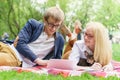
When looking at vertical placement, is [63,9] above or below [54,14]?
above

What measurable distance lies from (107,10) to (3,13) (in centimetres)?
1027

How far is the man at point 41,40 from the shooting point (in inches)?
175

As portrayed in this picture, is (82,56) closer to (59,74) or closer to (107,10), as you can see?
(59,74)

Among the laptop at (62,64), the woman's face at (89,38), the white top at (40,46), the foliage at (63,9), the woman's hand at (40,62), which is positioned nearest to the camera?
the laptop at (62,64)

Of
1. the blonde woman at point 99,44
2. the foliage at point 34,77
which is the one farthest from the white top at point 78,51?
the foliage at point 34,77

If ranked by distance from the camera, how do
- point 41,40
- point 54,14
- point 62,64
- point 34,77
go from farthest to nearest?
1. point 41,40
2. point 54,14
3. point 62,64
4. point 34,77

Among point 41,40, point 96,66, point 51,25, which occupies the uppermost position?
point 51,25

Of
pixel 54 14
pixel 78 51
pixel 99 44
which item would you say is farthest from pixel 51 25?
pixel 99 44

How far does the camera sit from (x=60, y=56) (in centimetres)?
486

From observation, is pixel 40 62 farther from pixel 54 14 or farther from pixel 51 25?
pixel 54 14

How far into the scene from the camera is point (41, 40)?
4664mm

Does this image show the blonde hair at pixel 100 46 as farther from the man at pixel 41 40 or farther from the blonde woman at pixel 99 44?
the man at pixel 41 40

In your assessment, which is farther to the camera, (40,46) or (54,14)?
(40,46)

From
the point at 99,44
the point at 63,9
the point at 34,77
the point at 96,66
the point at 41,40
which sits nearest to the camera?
the point at 34,77
